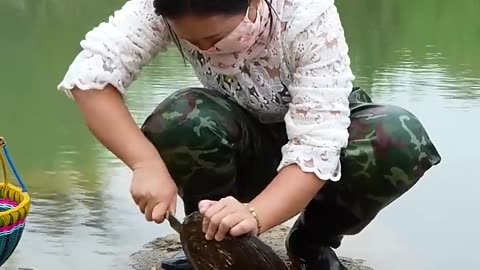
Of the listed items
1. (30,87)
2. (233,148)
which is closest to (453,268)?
(233,148)

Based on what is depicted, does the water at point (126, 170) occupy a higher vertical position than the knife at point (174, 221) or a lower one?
lower

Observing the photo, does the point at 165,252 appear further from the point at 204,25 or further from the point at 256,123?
the point at 204,25

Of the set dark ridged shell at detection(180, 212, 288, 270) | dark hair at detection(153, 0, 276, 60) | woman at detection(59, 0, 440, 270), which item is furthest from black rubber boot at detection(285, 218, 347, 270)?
dark hair at detection(153, 0, 276, 60)

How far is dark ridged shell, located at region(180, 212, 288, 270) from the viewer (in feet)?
4.39

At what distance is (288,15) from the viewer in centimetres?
149

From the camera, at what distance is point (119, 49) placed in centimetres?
152

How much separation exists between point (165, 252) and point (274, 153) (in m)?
0.34

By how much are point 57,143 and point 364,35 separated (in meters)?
2.77

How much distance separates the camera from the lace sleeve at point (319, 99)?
139cm

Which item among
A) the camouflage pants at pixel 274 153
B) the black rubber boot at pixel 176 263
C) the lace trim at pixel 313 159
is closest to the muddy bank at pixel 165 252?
the black rubber boot at pixel 176 263

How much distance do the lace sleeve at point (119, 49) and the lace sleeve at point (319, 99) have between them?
0.23m

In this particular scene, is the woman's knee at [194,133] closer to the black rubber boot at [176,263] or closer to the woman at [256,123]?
the woman at [256,123]

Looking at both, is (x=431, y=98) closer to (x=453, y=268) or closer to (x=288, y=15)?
(x=453, y=268)

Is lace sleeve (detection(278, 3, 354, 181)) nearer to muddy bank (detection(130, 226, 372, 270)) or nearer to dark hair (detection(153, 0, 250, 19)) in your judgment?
dark hair (detection(153, 0, 250, 19))
